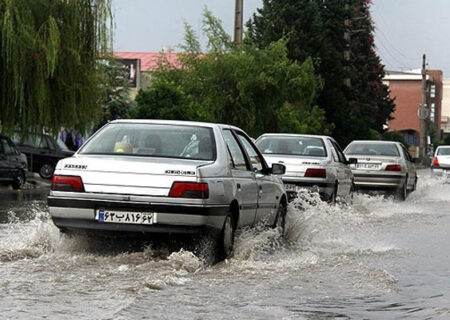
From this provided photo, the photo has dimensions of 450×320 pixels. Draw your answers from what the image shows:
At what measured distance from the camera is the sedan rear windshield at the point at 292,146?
18953mm

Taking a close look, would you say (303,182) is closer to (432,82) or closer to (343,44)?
(343,44)

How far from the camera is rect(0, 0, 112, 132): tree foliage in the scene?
23312 mm

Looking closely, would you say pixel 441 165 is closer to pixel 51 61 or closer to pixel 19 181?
pixel 19 181

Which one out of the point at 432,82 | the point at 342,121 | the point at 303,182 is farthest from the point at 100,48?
the point at 432,82

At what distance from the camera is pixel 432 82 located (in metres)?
150

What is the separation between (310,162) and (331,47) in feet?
141

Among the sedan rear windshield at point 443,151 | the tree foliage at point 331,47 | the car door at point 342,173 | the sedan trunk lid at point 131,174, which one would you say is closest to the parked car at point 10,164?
the car door at point 342,173

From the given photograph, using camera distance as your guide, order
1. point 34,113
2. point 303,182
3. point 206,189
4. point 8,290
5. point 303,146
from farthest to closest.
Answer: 1. point 34,113
2. point 303,146
3. point 303,182
4. point 206,189
5. point 8,290

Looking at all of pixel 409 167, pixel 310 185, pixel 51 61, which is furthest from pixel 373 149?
pixel 310 185

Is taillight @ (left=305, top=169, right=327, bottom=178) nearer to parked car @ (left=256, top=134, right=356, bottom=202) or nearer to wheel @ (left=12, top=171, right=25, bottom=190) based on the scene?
parked car @ (left=256, top=134, right=356, bottom=202)

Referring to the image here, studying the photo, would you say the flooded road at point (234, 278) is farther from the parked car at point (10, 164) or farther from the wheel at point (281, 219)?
the parked car at point (10, 164)

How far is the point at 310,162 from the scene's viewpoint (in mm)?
17703

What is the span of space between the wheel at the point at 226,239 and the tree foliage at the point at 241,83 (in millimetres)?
24341

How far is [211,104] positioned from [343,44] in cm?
2901
